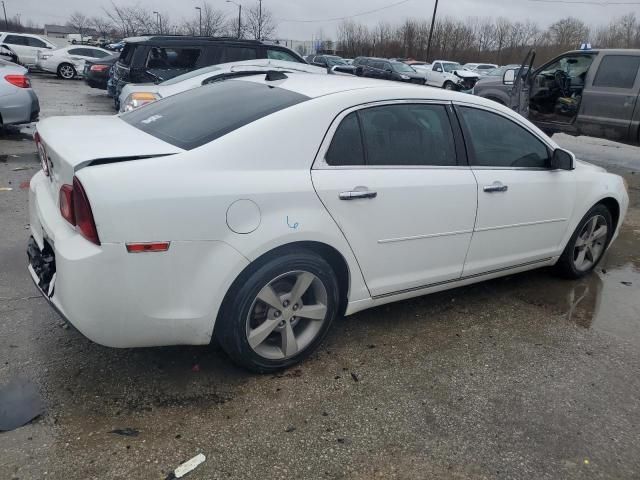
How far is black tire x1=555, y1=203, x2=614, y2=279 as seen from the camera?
4.38 metres

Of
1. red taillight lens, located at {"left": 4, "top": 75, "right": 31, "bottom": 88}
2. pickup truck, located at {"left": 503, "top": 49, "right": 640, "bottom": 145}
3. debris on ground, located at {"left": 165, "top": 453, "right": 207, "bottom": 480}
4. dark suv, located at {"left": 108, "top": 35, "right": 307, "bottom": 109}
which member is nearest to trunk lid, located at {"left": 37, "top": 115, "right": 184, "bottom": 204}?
debris on ground, located at {"left": 165, "top": 453, "right": 207, "bottom": 480}

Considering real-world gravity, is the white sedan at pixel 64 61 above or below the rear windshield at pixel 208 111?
below

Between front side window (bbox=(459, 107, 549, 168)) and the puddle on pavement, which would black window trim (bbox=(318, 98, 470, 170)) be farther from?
the puddle on pavement

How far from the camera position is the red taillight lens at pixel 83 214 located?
233 cm

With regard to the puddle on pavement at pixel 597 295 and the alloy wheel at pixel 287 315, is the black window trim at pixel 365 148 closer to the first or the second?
the alloy wheel at pixel 287 315

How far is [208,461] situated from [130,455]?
1.12 feet

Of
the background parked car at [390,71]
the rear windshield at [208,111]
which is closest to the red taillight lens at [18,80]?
the rear windshield at [208,111]

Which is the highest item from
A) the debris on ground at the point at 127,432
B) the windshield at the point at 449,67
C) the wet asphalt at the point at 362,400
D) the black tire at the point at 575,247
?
the windshield at the point at 449,67

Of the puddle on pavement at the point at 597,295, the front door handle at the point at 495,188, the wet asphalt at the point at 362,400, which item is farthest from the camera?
the puddle on pavement at the point at 597,295

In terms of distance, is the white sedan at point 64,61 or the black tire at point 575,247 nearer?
the black tire at point 575,247

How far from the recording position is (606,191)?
4414 mm

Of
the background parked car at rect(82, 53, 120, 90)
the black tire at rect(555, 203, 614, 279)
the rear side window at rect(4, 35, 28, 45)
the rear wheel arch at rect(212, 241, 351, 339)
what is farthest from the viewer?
the rear side window at rect(4, 35, 28, 45)

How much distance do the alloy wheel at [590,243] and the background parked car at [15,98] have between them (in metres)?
8.62

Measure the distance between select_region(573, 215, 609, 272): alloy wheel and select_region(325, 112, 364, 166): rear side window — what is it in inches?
94.9
